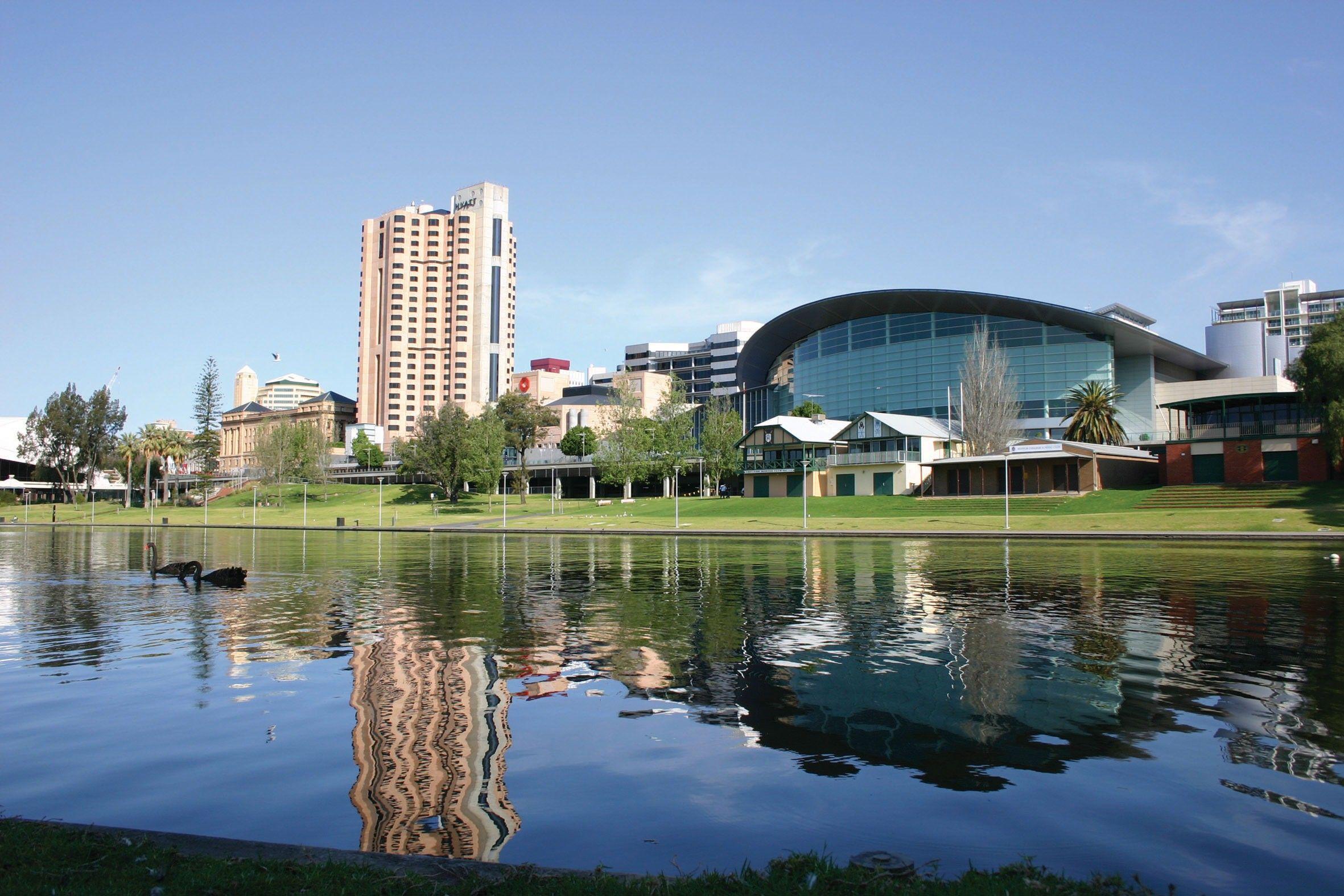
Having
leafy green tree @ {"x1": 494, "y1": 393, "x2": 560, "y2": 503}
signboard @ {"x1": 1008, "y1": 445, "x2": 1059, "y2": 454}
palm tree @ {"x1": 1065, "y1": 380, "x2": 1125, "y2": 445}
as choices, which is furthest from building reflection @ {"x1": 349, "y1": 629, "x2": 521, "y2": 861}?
leafy green tree @ {"x1": 494, "y1": 393, "x2": 560, "y2": 503}

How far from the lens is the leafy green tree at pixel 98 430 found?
138 metres

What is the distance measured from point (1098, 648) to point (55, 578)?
110 ft

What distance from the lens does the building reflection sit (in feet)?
24.9

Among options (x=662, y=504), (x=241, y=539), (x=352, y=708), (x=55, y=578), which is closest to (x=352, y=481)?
(x=662, y=504)

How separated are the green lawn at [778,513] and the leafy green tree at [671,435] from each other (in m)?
4.14

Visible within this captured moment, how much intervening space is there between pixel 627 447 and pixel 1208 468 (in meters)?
56.8

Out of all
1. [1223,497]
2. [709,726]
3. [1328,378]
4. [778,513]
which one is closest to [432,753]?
[709,726]

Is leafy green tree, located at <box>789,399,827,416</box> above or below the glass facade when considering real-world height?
below

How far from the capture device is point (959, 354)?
355ft

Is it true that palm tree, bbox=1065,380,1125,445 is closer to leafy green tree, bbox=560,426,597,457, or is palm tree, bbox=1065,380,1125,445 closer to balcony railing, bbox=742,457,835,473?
balcony railing, bbox=742,457,835,473

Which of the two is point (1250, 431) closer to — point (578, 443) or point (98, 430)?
point (578, 443)

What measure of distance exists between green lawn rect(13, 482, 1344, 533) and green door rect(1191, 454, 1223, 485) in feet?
12.9

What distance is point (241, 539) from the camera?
65062 millimetres

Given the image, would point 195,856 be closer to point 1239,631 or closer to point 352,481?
point 1239,631
